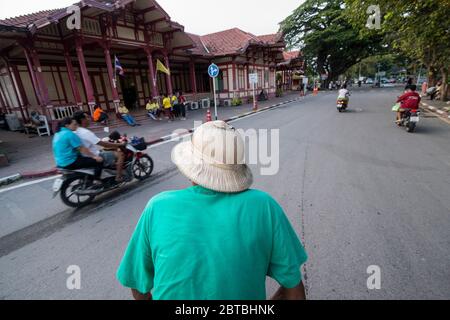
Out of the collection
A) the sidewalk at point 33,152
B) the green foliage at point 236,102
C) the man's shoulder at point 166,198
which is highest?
the man's shoulder at point 166,198

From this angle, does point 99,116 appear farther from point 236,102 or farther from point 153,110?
point 236,102

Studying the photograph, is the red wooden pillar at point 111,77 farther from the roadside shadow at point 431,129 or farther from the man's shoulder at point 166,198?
the roadside shadow at point 431,129

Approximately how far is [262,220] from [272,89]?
30.5 m

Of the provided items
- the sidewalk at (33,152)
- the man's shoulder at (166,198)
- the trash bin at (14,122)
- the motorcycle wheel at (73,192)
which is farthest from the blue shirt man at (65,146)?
the trash bin at (14,122)

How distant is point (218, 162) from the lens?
1.19m

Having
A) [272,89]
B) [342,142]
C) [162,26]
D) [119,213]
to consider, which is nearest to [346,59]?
[272,89]

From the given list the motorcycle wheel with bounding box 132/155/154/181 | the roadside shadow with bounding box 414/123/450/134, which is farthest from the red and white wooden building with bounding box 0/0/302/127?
the roadside shadow with bounding box 414/123/450/134

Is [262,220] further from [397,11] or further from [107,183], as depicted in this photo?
[397,11]

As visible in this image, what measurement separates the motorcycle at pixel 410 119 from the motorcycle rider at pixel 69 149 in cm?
932

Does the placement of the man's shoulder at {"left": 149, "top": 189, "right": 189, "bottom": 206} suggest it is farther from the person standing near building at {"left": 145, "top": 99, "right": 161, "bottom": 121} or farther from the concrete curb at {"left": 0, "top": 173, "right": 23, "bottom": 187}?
the person standing near building at {"left": 145, "top": 99, "right": 161, "bottom": 121}

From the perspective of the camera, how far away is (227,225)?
106 cm

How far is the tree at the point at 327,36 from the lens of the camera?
3297 cm

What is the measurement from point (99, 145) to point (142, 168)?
101 centimetres

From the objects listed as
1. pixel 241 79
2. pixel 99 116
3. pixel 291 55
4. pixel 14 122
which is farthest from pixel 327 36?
pixel 14 122
